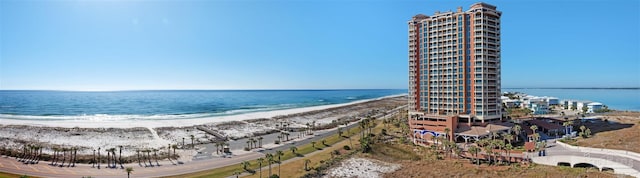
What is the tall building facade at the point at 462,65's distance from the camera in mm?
60438

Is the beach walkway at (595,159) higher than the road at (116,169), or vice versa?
the beach walkway at (595,159)

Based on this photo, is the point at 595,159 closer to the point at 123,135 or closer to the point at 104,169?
the point at 104,169

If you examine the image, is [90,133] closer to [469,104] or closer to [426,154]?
[426,154]

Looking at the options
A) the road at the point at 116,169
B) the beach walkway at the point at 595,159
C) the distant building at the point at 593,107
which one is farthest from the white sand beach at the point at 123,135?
the distant building at the point at 593,107

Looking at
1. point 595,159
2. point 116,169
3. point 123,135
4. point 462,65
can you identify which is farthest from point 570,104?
point 123,135

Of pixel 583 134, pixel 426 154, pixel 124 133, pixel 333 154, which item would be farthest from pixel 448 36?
pixel 124 133

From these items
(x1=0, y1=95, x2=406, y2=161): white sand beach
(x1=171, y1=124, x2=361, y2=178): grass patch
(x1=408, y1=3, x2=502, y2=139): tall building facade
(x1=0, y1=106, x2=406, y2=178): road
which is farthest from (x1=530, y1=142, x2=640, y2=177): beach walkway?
(x1=0, y1=95, x2=406, y2=161): white sand beach

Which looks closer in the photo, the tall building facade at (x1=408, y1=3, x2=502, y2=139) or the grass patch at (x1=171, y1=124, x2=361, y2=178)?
the grass patch at (x1=171, y1=124, x2=361, y2=178)

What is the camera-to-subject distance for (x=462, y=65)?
6188 cm

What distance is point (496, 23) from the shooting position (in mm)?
62781

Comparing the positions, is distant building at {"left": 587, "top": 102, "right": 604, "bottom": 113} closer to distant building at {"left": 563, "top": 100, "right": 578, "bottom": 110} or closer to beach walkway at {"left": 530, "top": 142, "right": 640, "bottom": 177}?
distant building at {"left": 563, "top": 100, "right": 578, "bottom": 110}

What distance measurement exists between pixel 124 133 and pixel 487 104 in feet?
264

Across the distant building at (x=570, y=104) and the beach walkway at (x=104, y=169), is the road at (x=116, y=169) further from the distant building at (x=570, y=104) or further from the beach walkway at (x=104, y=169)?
the distant building at (x=570, y=104)

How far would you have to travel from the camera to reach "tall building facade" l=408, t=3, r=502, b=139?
60438 millimetres
